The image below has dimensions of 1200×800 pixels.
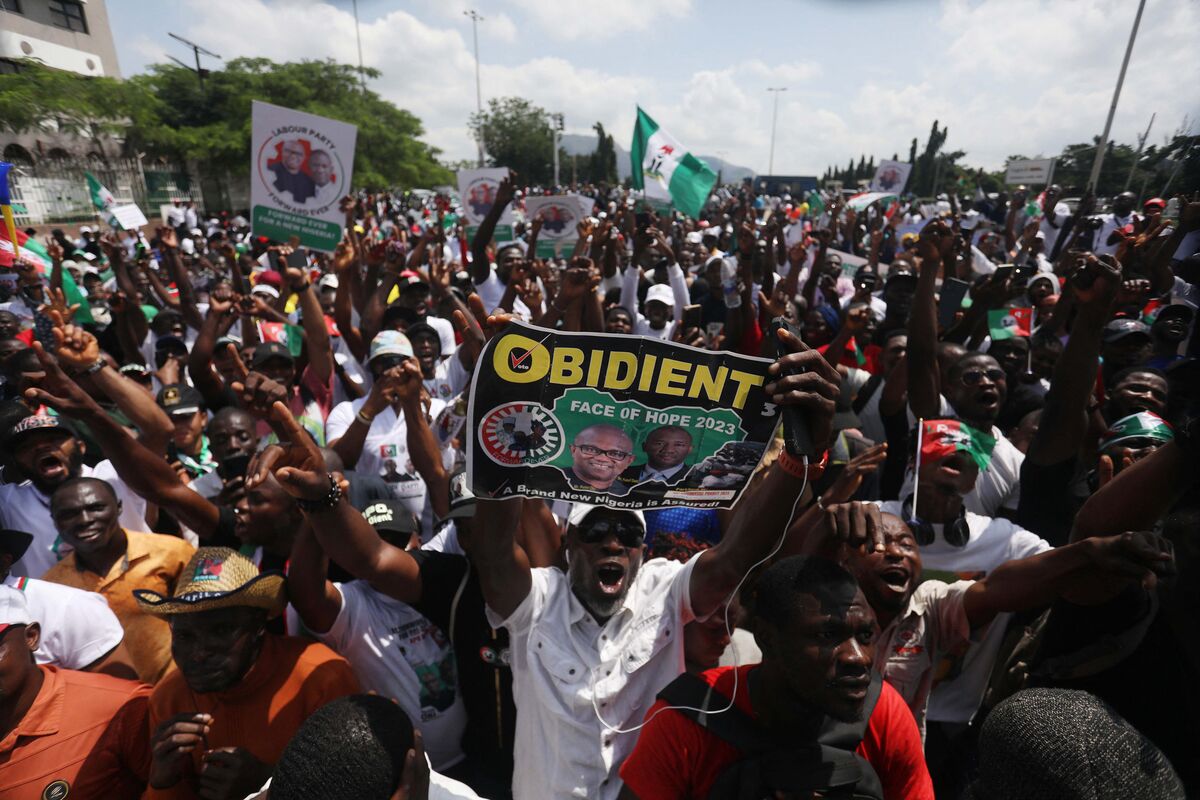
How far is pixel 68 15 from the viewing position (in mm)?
33500

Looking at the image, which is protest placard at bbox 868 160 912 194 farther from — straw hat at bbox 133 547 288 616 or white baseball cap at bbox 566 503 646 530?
straw hat at bbox 133 547 288 616

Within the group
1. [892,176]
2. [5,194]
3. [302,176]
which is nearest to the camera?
[5,194]

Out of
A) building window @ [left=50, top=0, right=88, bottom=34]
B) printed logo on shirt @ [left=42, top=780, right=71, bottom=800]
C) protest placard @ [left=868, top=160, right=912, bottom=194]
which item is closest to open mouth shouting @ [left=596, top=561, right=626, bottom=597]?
printed logo on shirt @ [left=42, top=780, right=71, bottom=800]

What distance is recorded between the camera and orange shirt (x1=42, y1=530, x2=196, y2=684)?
2.62 m

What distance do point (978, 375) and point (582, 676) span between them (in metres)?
2.82

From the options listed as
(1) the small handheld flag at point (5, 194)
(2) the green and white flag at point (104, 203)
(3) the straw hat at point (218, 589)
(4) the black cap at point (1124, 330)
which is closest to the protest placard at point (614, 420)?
(3) the straw hat at point (218, 589)

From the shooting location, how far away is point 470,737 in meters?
Answer: 2.54

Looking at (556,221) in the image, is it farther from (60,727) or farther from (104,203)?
(60,727)

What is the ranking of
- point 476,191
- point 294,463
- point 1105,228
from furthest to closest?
point 476,191, point 1105,228, point 294,463

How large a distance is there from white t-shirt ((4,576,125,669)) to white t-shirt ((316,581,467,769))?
3.02ft

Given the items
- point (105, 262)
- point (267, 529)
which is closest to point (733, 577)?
point (267, 529)

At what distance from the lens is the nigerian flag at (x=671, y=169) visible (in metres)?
9.33

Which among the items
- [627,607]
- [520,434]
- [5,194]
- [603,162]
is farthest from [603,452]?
[603,162]

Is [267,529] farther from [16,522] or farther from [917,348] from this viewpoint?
[917,348]
